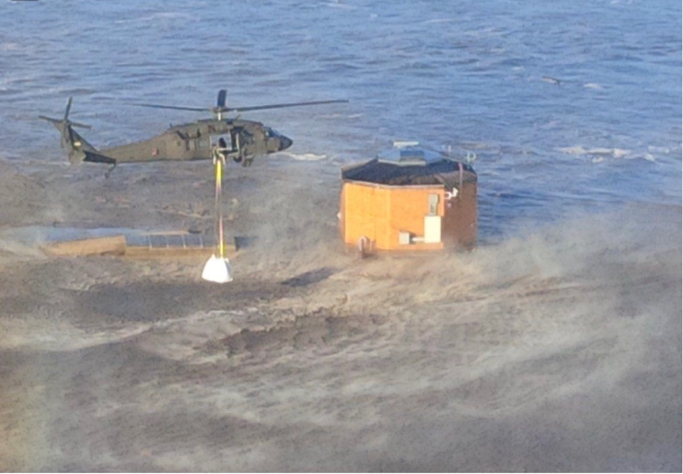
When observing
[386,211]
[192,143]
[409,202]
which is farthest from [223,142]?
[409,202]

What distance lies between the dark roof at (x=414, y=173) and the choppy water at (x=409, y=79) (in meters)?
3.40

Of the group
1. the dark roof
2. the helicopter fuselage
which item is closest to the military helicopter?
the helicopter fuselage

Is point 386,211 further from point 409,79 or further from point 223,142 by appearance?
point 409,79

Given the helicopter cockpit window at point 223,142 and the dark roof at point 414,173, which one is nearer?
the helicopter cockpit window at point 223,142

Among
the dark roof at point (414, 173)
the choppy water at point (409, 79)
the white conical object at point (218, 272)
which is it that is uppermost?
the dark roof at point (414, 173)

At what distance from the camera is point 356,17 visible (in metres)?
59.1

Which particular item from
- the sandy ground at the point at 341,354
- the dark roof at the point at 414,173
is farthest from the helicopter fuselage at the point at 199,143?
the sandy ground at the point at 341,354

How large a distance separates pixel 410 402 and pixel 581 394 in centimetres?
262

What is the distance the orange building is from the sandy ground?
447 mm

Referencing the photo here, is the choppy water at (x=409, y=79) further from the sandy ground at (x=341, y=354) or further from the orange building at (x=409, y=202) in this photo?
the sandy ground at (x=341, y=354)

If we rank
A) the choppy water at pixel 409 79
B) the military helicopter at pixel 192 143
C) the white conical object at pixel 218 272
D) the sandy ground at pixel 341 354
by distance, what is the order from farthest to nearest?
the choppy water at pixel 409 79 → the military helicopter at pixel 192 143 → the white conical object at pixel 218 272 → the sandy ground at pixel 341 354

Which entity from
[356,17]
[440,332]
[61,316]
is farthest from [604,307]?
[356,17]

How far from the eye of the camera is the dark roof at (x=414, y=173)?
86.5ft

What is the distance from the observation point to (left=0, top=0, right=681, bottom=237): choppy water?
1464 inches
